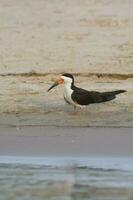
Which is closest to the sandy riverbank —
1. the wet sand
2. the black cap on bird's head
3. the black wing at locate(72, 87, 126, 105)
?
the black cap on bird's head

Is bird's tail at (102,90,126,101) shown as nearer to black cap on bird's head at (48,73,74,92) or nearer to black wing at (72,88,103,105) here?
black wing at (72,88,103,105)

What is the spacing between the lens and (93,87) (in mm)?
16656

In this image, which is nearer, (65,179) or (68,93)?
(65,179)

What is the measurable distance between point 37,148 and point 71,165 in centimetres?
94

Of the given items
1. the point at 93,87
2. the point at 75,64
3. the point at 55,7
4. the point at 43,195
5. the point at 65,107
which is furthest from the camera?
the point at 55,7

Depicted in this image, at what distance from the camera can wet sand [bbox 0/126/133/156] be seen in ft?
42.3

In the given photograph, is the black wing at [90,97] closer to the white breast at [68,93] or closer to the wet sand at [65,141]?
the white breast at [68,93]

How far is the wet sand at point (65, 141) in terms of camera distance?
12891mm

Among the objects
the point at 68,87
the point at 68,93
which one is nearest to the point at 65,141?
the point at 68,93

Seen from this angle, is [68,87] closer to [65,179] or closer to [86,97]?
[86,97]

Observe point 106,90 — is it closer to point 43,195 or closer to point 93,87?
point 93,87

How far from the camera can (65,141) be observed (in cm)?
1333

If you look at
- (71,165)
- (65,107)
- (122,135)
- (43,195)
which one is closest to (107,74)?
(65,107)

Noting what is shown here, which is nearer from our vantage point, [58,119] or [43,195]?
[43,195]
